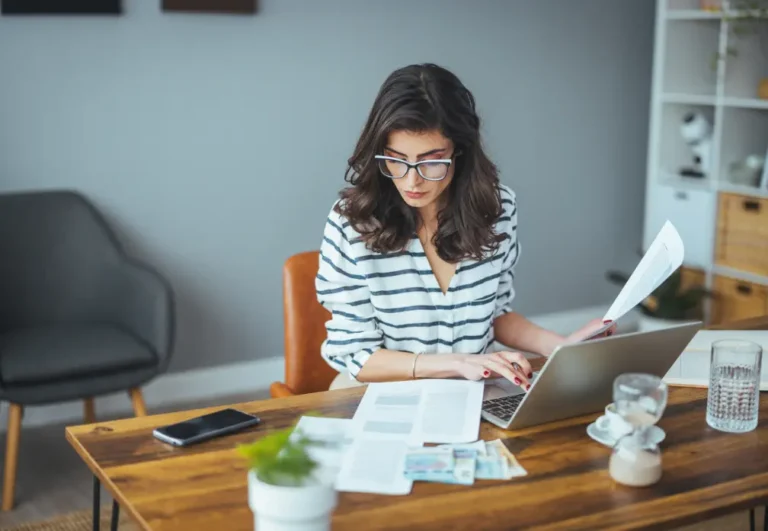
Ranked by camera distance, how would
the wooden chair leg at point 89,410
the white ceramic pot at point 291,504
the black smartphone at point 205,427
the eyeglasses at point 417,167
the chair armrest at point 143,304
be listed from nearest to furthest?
the white ceramic pot at point 291,504 < the black smartphone at point 205,427 < the eyeglasses at point 417,167 < the chair armrest at point 143,304 < the wooden chair leg at point 89,410

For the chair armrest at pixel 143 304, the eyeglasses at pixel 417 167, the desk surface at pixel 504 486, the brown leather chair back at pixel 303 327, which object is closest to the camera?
the desk surface at pixel 504 486

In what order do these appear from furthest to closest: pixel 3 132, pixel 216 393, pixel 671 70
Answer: pixel 671 70 < pixel 216 393 < pixel 3 132

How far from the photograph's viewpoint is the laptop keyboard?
1695mm

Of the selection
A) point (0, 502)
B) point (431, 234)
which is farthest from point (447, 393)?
point (0, 502)

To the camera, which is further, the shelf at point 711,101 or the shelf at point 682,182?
the shelf at point 682,182

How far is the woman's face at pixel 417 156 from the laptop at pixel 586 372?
43 cm

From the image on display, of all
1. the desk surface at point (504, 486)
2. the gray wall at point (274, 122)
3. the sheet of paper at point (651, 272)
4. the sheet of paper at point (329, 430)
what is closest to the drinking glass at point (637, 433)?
the desk surface at point (504, 486)

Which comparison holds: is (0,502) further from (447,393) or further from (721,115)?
(721,115)

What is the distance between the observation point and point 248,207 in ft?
12.3

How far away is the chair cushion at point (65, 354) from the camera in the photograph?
2809 millimetres

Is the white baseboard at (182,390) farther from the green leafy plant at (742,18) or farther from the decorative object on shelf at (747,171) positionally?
the green leafy plant at (742,18)

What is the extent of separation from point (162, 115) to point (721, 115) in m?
A: 2.14

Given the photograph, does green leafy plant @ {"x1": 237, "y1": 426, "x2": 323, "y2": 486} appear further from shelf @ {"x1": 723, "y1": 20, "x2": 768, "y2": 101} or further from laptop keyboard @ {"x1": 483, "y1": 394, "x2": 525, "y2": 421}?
shelf @ {"x1": 723, "y1": 20, "x2": 768, "y2": 101}

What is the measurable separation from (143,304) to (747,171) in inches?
93.2
